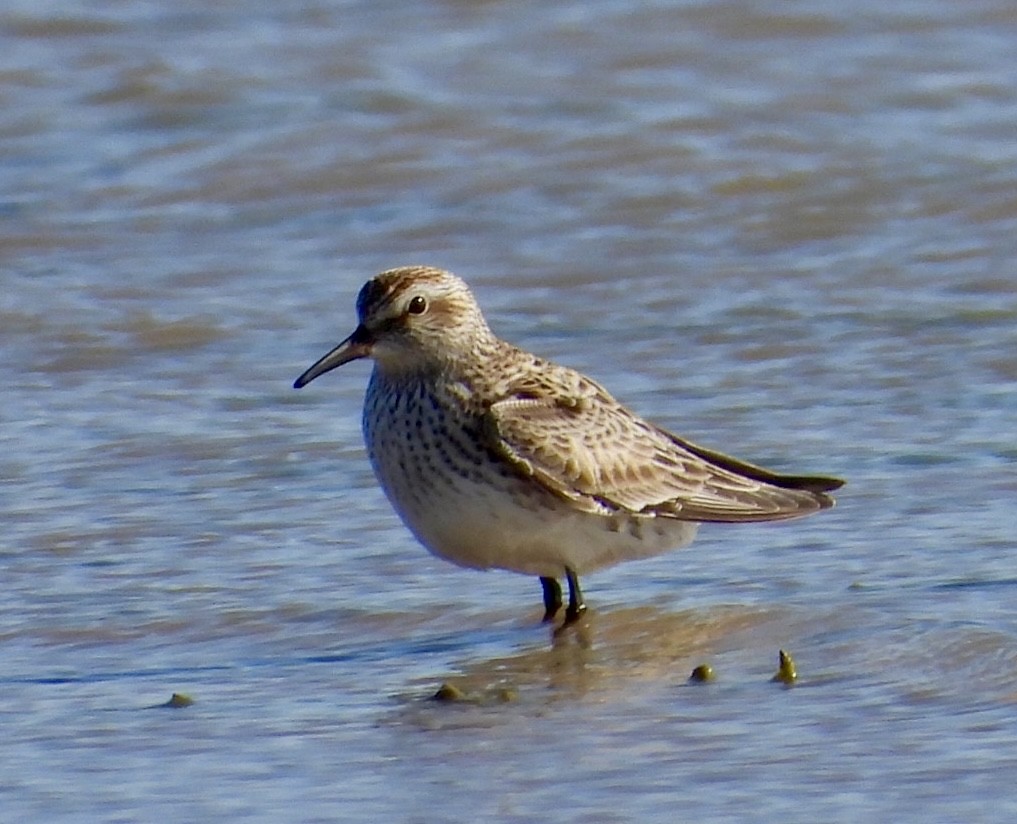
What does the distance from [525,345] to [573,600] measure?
3.53 meters

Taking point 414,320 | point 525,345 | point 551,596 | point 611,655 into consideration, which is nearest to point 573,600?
point 551,596

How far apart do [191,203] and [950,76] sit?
458 cm

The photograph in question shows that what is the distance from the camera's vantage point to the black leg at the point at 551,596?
767cm

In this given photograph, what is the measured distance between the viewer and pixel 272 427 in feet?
31.7

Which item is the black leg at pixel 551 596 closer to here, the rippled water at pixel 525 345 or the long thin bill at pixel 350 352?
the rippled water at pixel 525 345

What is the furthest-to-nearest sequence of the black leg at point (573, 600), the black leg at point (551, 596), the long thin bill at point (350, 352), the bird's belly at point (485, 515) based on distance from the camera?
the long thin bill at point (350, 352), the black leg at point (551, 596), the black leg at point (573, 600), the bird's belly at point (485, 515)

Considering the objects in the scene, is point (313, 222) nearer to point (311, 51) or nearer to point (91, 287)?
point (91, 287)

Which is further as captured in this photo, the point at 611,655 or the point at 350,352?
the point at 350,352

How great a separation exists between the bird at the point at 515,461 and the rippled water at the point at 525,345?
22cm

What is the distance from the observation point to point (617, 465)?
7.80 metres

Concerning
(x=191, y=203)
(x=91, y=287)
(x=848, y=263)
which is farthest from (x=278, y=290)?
(x=848, y=263)

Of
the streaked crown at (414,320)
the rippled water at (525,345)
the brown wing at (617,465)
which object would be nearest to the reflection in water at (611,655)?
the rippled water at (525,345)

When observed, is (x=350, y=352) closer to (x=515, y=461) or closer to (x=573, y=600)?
(x=515, y=461)

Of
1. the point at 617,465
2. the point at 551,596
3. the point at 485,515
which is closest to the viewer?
the point at 485,515
